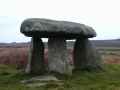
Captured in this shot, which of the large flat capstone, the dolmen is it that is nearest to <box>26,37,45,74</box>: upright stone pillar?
the dolmen

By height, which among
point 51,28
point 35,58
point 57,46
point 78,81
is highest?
point 51,28

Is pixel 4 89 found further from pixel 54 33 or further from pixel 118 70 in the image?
pixel 118 70

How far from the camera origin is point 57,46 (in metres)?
22.5

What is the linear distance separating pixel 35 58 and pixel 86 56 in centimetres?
350

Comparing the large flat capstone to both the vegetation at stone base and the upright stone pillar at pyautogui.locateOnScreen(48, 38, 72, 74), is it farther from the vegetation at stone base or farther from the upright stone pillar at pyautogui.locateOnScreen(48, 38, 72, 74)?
the vegetation at stone base

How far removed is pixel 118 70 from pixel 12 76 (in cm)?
739

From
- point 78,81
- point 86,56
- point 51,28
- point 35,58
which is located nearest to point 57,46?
point 35,58

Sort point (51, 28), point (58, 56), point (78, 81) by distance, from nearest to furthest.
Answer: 1. point (78, 81)
2. point (51, 28)
3. point (58, 56)

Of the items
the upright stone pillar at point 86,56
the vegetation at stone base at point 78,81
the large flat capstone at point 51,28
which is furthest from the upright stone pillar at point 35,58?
the upright stone pillar at point 86,56

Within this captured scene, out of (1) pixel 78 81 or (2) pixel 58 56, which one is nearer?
(1) pixel 78 81

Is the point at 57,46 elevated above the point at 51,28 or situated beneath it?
situated beneath

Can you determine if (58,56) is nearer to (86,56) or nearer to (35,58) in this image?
(35,58)

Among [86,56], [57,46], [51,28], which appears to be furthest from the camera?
[86,56]

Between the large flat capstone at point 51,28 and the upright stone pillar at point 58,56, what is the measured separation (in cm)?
47
